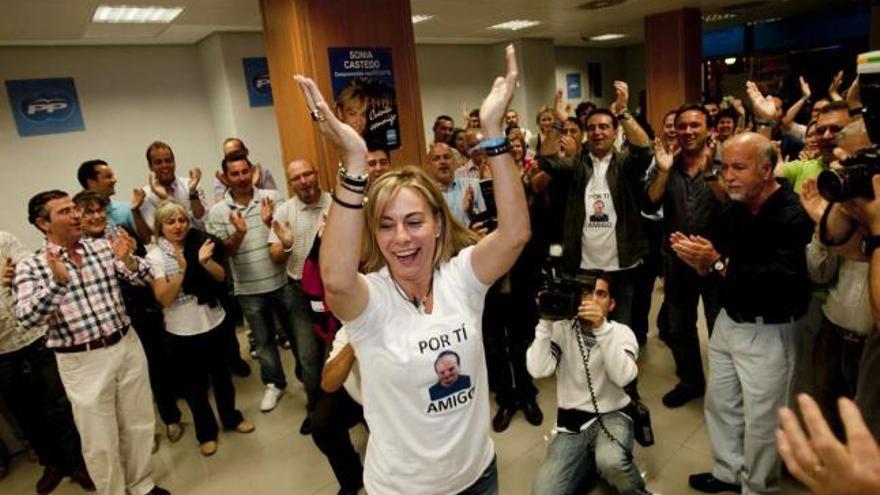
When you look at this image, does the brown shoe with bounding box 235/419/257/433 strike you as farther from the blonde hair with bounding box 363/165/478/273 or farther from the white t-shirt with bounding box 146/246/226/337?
the blonde hair with bounding box 363/165/478/273

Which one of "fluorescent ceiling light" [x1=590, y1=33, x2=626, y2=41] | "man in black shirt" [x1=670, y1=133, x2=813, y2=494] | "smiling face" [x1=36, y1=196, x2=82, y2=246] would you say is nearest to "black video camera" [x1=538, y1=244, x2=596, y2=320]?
"man in black shirt" [x1=670, y1=133, x2=813, y2=494]

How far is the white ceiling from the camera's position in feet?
13.6

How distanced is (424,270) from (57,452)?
286 centimetres

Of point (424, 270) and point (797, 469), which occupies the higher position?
A: point (424, 270)

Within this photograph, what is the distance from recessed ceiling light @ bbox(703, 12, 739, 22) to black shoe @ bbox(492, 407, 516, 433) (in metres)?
8.35

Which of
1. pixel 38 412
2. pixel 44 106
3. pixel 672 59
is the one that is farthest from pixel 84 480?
pixel 672 59

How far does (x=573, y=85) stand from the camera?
11.1 meters

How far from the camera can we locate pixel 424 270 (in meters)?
1.29

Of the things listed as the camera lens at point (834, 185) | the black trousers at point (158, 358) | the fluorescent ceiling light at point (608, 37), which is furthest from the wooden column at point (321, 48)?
the fluorescent ceiling light at point (608, 37)

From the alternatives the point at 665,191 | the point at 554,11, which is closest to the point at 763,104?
the point at 665,191

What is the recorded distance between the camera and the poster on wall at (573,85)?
36.0 ft

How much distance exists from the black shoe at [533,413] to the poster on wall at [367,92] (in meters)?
2.16

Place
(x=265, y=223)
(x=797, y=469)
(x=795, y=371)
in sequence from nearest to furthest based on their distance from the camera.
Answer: (x=797, y=469)
(x=795, y=371)
(x=265, y=223)

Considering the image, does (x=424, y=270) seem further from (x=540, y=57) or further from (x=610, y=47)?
(x=610, y=47)
